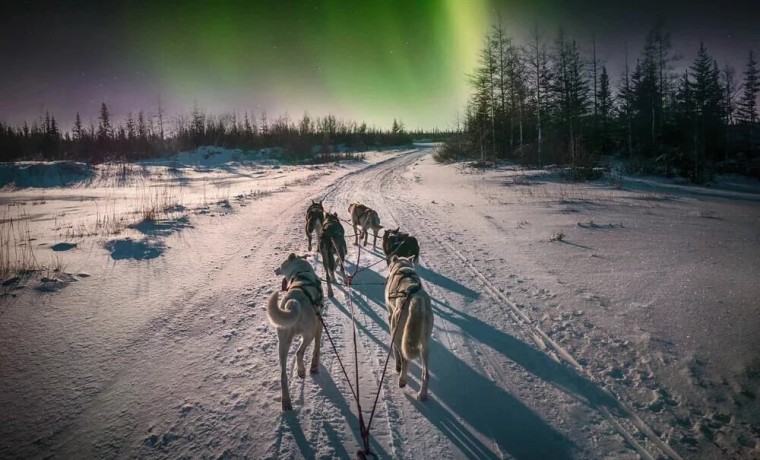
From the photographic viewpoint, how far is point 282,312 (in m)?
3.33

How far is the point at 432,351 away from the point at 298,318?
74.6 inches

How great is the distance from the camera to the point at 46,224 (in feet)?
37.6

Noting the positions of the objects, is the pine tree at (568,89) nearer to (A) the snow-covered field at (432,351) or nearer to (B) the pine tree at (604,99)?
(B) the pine tree at (604,99)

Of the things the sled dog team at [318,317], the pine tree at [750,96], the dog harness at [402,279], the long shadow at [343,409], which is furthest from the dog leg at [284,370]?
the pine tree at [750,96]

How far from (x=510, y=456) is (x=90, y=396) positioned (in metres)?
4.19

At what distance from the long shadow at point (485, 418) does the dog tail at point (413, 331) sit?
2.01 ft

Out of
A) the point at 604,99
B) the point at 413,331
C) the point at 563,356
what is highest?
the point at 604,99

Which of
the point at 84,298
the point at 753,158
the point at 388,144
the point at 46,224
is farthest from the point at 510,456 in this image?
the point at 388,144

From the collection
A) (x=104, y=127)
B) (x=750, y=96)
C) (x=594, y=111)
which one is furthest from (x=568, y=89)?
(x=104, y=127)

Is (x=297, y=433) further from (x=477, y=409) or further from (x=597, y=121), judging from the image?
(x=597, y=121)

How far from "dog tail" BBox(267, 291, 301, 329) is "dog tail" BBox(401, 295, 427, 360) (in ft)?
3.73

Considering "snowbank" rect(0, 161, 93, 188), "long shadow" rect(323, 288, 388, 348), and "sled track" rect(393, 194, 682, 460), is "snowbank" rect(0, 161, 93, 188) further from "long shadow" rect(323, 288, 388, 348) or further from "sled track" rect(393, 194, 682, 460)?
"sled track" rect(393, 194, 682, 460)

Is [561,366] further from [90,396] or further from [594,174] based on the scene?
[594,174]

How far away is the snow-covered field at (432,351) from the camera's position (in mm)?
3039
